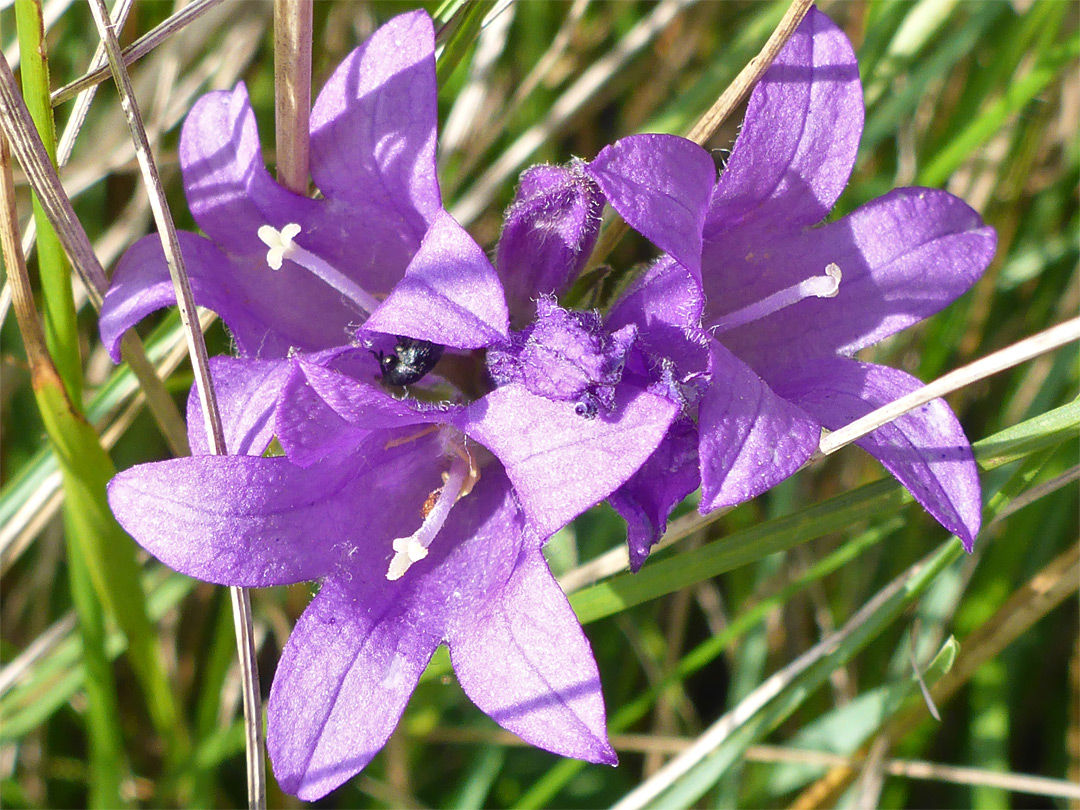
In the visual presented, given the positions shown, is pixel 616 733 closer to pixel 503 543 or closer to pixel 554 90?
pixel 503 543

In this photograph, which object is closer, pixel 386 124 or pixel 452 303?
pixel 452 303

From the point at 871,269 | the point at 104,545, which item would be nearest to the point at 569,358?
the point at 871,269

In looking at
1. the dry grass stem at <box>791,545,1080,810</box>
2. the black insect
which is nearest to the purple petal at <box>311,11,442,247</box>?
the black insect

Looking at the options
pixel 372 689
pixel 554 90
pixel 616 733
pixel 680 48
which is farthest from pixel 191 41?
pixel 616 733

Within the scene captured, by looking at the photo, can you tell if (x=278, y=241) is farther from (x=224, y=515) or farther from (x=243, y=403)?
(x=224, y=515)

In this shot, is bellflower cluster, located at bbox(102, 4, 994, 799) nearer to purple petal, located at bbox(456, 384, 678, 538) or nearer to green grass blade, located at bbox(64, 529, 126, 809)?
purple petal, located at bbox(456, 384, 678, 538)

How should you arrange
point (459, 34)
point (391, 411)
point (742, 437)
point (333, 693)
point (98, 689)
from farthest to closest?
1. point (98, 689)
2. point (459, 34)
3. point (333, 693)
4. point (391, 411)
5. point (742, 437)

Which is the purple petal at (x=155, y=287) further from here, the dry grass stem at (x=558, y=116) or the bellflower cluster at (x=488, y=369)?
the dry grass stem at (x=558, y=116)
